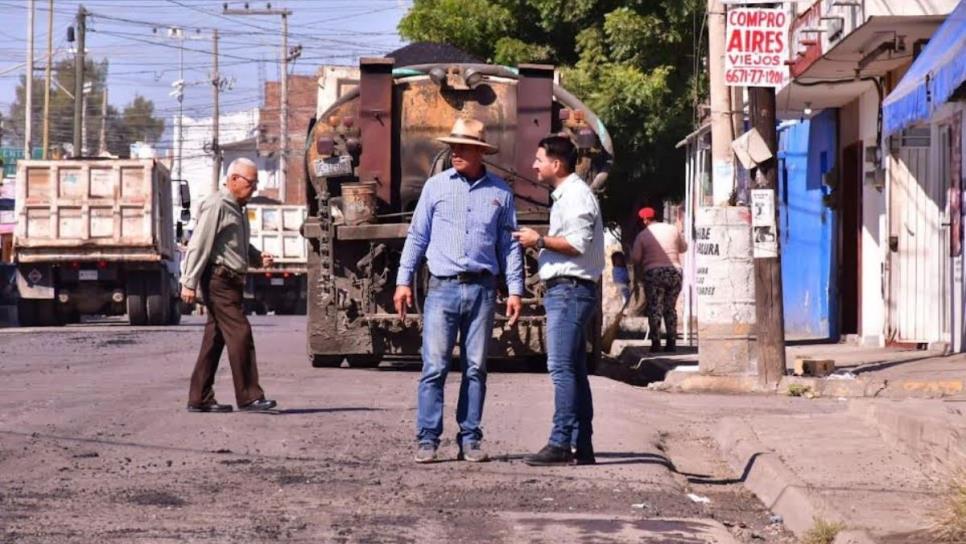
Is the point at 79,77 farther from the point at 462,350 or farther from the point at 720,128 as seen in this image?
the point at 462,350

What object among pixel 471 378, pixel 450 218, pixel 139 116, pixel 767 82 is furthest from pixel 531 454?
pixel 139 116

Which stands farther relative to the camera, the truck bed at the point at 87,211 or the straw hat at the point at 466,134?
the truck bed at the point at 87,211

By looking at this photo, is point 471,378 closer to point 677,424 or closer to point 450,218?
point 450,218

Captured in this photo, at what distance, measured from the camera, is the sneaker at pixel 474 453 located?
9.73 metres

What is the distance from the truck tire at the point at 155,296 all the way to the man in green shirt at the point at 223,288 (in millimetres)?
18648

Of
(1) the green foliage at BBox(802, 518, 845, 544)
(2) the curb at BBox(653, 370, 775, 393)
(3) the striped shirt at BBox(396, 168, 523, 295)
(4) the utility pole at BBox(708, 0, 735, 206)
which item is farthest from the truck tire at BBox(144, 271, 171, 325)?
(1) the green foliage at BBox(802, 518, 845, 544)

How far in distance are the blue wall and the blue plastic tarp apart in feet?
29.5

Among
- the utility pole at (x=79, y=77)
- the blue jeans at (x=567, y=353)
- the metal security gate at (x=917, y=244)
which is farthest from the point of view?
the utility pole at (x=79, y=77)

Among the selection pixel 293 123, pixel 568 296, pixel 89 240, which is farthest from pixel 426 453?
pixel 293 123

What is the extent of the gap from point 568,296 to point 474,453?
0.99m

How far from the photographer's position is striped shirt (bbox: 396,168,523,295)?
32.2 ft

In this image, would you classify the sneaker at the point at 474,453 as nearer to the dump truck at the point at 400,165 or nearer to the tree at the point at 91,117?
the dump truck at the point at 400,165

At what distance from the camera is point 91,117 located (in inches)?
4820

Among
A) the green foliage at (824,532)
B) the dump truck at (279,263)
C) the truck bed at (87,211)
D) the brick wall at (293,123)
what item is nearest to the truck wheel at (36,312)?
the truck bed at (87,211)
